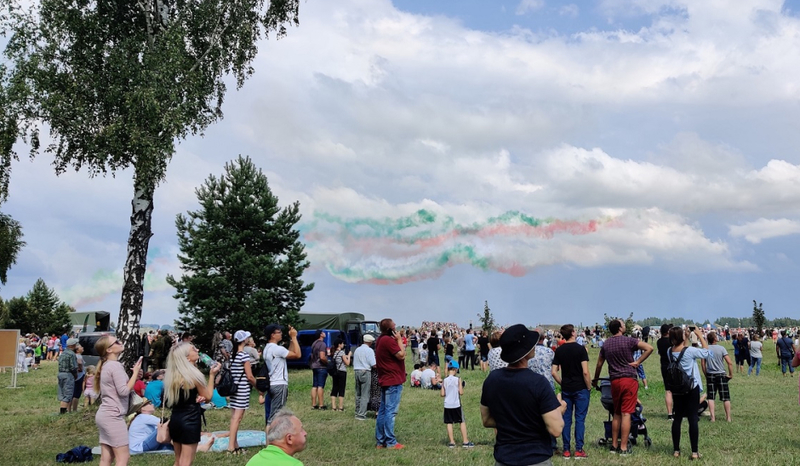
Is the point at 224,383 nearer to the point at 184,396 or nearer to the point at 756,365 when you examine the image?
the point at 184,396

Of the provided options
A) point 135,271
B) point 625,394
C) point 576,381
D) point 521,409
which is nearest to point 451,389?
point 576,381

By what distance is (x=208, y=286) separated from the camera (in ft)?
104

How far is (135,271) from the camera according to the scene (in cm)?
1598

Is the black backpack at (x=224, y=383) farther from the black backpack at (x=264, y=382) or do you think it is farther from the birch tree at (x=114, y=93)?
the birch tree at (x=114, y=93)

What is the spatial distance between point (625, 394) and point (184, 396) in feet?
20.9

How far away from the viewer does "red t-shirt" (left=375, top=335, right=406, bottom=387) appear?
34.7 ft

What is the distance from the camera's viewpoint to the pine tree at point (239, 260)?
3192 centimetres

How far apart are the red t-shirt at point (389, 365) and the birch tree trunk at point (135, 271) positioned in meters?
8.12

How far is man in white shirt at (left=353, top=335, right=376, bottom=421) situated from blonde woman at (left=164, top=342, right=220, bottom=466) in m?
7.09

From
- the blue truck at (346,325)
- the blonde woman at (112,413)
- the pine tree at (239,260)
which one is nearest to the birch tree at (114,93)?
the blonde woman at (112,413)

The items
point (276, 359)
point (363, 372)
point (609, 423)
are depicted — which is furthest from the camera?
point (363, 372)

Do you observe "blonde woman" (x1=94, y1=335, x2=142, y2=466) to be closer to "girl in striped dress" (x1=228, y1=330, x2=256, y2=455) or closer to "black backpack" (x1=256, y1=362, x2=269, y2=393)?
"girl in striped dress" (x1=228, y1=330, x2=256, y2=455)

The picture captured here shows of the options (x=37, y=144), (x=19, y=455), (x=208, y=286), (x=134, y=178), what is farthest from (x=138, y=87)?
(x=208, y=286)

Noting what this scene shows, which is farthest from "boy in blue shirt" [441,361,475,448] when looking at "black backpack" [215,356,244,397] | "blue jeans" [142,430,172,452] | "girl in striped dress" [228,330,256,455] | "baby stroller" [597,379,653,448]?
"blue jeans" [142,430,172,452]
